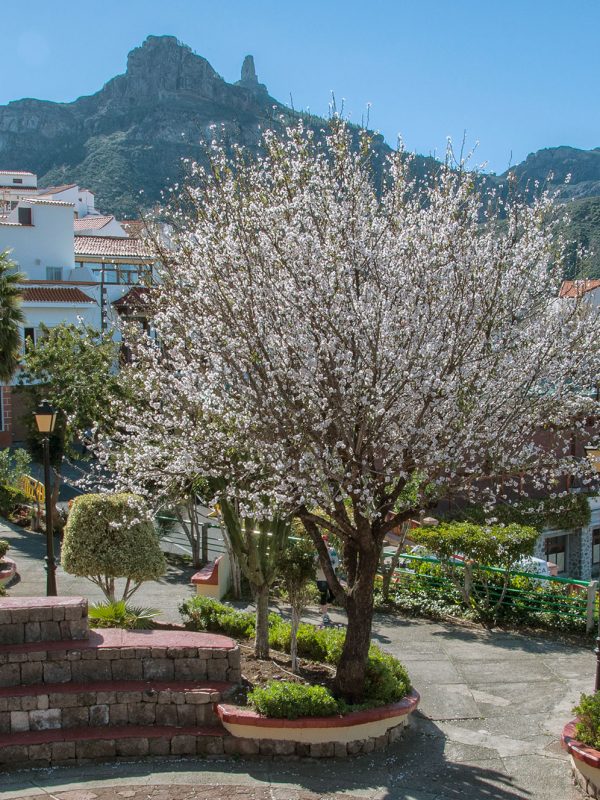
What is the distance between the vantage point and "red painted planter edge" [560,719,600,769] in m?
8.16

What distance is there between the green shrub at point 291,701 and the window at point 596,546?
67.0ft

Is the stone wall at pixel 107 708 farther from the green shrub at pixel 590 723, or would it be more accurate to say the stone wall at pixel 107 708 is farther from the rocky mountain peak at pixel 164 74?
the rocky mountain peak at pixel 164 74

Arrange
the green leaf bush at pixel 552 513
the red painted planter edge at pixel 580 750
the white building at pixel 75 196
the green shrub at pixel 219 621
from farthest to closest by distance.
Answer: the white building at pixel 75 196
the green leaf bush at pixel 552 513
the green shrub at pixel 219 621
the red painted planter edge at pixel 580 750

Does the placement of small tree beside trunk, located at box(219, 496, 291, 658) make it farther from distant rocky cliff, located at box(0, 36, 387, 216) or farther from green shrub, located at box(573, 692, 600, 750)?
distant rocky cliff, located at box(0, 36, 387, 216)

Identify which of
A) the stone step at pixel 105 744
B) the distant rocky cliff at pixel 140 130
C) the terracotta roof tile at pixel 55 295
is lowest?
the stone step at pixel 105 744

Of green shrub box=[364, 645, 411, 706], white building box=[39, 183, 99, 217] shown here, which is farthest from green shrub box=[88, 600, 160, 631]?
white building box=[39, 183, 99, 217]

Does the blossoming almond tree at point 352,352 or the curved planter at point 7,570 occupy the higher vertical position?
the blossoming almond tree at point 352,352

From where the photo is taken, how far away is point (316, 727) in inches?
358

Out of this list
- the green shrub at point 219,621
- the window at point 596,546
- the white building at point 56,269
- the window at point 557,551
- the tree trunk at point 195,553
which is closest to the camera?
the green shrub at point 219,621

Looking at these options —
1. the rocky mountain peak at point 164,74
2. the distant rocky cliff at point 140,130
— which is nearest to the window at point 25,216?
the distant rocky cliff at point 140,130

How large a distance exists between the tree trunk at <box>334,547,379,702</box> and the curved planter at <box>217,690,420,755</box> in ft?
1.39

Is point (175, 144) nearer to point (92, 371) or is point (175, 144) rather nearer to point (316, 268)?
point (92, 371)

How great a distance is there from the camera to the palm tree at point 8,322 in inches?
821

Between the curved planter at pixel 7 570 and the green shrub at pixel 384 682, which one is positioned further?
the curved planter at pixel 7 570
